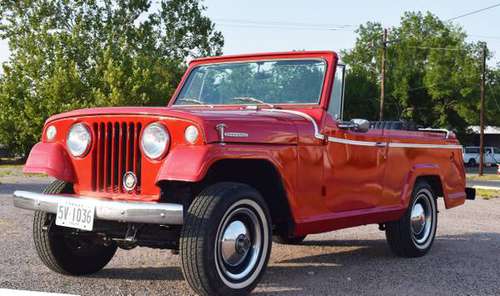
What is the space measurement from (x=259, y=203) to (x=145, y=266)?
1884mm

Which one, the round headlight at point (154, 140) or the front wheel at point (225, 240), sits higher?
the round headlight at point (154, 140)

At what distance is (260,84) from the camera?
20.0 ft

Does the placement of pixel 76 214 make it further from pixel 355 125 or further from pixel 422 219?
pixel 422 219

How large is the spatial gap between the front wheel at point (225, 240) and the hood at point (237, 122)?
37 centimetres

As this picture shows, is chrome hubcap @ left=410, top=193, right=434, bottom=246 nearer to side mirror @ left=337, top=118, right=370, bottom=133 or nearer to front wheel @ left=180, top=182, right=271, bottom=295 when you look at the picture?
side mirror @ left=337, top=118, right=370, bottom=133

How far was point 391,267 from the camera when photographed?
6309 mm

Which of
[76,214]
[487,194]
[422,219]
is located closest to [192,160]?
[76,214]

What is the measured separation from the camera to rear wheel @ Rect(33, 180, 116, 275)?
16.6 feet

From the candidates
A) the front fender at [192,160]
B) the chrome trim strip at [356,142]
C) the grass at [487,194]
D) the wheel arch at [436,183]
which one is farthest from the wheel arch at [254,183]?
the grass at [487,194]

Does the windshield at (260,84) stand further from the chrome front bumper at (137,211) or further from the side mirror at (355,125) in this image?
the chrome front bumper at (137,211)

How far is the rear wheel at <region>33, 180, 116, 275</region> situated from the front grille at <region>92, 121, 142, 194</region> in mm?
474

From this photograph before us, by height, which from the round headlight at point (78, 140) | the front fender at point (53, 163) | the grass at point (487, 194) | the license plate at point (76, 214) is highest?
the round headlight at point (78, 140)

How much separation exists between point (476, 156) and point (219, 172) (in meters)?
47.7

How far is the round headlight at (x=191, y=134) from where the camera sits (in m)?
4.31
